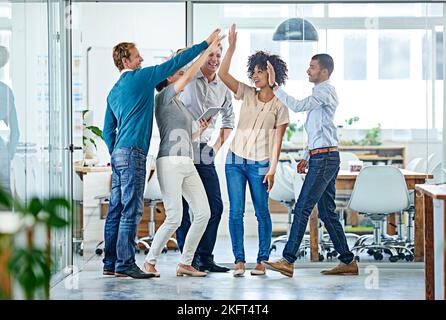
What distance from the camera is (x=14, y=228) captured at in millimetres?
2566

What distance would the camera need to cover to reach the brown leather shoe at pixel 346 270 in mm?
6348

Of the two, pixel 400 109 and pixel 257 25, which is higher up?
pixel 257 25

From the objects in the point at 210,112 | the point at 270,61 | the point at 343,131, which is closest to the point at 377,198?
the point at 343,131

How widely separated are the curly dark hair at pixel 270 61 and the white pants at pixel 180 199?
822 millimetres

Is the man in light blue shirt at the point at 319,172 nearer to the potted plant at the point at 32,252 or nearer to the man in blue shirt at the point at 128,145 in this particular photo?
the man in blue shirt at the point at 128,145

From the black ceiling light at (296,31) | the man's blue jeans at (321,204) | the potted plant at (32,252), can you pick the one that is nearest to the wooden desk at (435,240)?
the man's blue jeans at (321,204)

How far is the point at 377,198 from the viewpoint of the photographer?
6461 millimetres

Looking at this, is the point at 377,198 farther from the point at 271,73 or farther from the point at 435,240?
the point at 435,240

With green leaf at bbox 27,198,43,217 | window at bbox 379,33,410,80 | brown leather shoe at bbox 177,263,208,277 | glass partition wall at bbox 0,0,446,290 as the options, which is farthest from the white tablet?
green leaf at bbox 27,198,43,217

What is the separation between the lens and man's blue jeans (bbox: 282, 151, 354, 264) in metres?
6.26

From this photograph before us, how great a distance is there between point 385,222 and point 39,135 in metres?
2.61

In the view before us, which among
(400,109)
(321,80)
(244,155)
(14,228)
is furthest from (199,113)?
(14,228)

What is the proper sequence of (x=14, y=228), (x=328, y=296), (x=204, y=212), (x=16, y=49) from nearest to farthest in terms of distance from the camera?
(x=14, y=228), (x=16, y=49), (x=328, y=296), (x=204, y=212)

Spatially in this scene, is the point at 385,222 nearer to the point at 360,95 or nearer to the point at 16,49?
the point at 360,95
